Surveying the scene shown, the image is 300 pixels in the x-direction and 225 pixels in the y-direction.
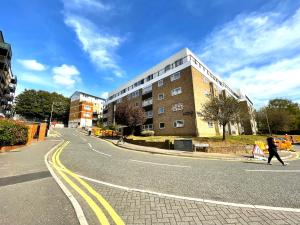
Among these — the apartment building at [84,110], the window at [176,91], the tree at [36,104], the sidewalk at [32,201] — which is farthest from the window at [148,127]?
the apartment building at [84,110]

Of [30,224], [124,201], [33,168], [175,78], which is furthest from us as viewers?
[175,78]

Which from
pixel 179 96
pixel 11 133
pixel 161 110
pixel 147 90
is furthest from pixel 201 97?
pixel 11 133

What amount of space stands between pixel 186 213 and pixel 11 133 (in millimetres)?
15834

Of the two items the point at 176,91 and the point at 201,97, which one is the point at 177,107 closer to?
the point at 176,91

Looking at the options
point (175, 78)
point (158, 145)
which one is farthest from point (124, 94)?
point (158, 145)

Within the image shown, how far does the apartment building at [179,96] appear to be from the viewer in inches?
1013

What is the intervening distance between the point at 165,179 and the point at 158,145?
12.1 meters

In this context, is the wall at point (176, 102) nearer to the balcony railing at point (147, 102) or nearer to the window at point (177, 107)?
the window at point (177, 107)

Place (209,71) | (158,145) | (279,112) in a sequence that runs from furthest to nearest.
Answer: (279,112) < (209,71) < (158,145)

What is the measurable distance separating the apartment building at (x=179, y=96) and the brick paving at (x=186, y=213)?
68.4ft

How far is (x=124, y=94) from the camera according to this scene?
154 feet

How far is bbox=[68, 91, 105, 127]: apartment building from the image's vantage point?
247ft

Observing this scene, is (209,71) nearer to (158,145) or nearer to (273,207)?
(158,145)

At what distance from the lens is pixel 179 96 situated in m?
28.2
